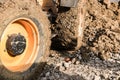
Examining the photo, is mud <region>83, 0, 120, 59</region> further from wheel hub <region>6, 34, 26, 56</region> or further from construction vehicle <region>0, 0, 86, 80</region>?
wheel hub <region>6, 34, 26, 56</region>

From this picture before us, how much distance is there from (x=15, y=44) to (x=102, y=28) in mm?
2358

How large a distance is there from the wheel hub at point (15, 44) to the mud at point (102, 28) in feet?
5.74

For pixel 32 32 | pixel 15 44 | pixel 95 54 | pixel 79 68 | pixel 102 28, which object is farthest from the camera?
pixel 102 28

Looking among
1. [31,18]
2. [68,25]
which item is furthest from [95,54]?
[31,18]

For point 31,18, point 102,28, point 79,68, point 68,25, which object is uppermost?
point 31,18

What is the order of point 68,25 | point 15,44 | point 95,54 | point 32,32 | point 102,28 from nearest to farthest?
point 15,44 < point 32,32 < point 68,25 < point 95,54 < point 102,28

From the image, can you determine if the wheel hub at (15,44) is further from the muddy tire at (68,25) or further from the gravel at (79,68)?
the muddy tire at (68,25)

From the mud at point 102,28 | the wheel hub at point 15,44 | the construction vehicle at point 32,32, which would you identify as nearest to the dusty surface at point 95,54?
the mud at point 102,28

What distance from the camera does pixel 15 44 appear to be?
4277 mm

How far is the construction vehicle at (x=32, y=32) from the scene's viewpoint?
4.17 meters

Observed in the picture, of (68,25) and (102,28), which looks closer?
(68,25)

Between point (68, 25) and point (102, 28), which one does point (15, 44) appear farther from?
point (102, 28)

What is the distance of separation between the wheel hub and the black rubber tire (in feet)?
0.78

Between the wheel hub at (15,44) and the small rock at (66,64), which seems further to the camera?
the small rock at (66,64)
